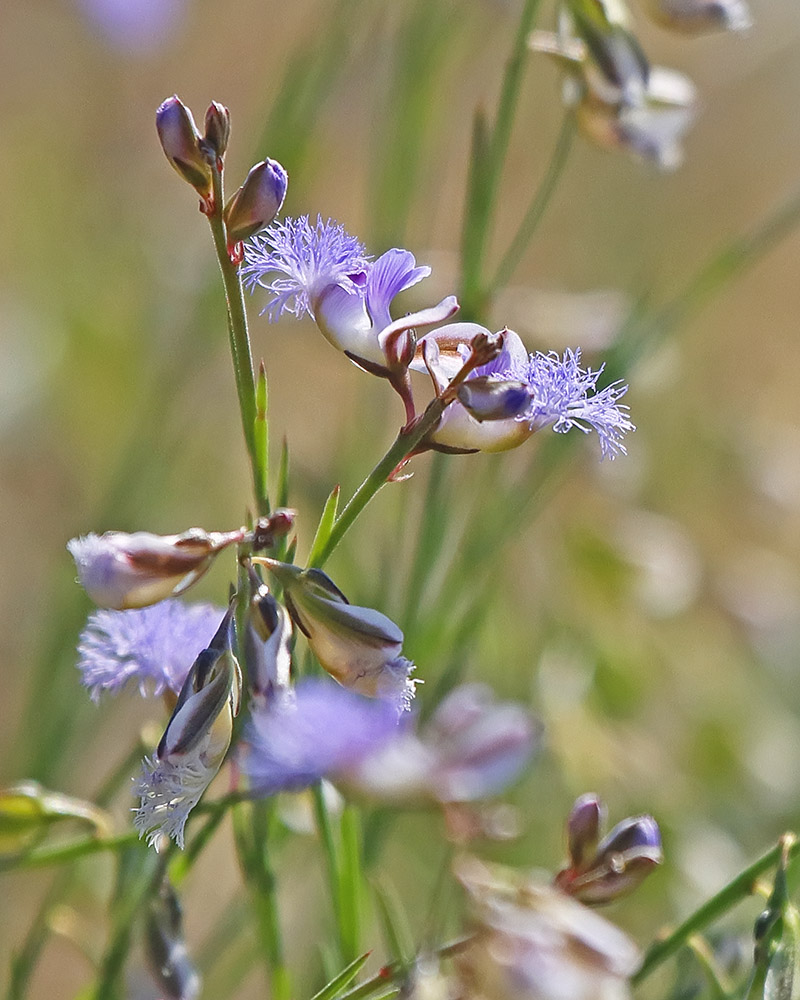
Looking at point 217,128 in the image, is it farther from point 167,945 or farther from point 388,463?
point 167,945

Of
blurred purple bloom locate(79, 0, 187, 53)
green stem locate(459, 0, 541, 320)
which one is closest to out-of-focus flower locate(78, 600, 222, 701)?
green stem locate(459, 0, 541, 320)

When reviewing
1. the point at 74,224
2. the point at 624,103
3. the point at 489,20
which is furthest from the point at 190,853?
the point at 74,224

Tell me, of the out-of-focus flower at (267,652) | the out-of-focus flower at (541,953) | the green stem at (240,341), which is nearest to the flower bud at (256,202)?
the green stem at (240,341)

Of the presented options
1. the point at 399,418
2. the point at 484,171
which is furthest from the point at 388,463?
the point at 399,418

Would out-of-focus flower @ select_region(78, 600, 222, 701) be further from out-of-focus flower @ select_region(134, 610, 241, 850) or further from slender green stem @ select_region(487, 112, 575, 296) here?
slender green stem @ select_region(487, 112, 575, 296)

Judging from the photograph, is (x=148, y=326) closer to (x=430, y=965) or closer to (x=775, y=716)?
(x=775, y=716)

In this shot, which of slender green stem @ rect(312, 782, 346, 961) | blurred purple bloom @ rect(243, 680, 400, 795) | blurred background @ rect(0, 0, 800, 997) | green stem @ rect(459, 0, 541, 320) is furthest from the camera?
blurred background @ rect(0, 0, 800, 997)
